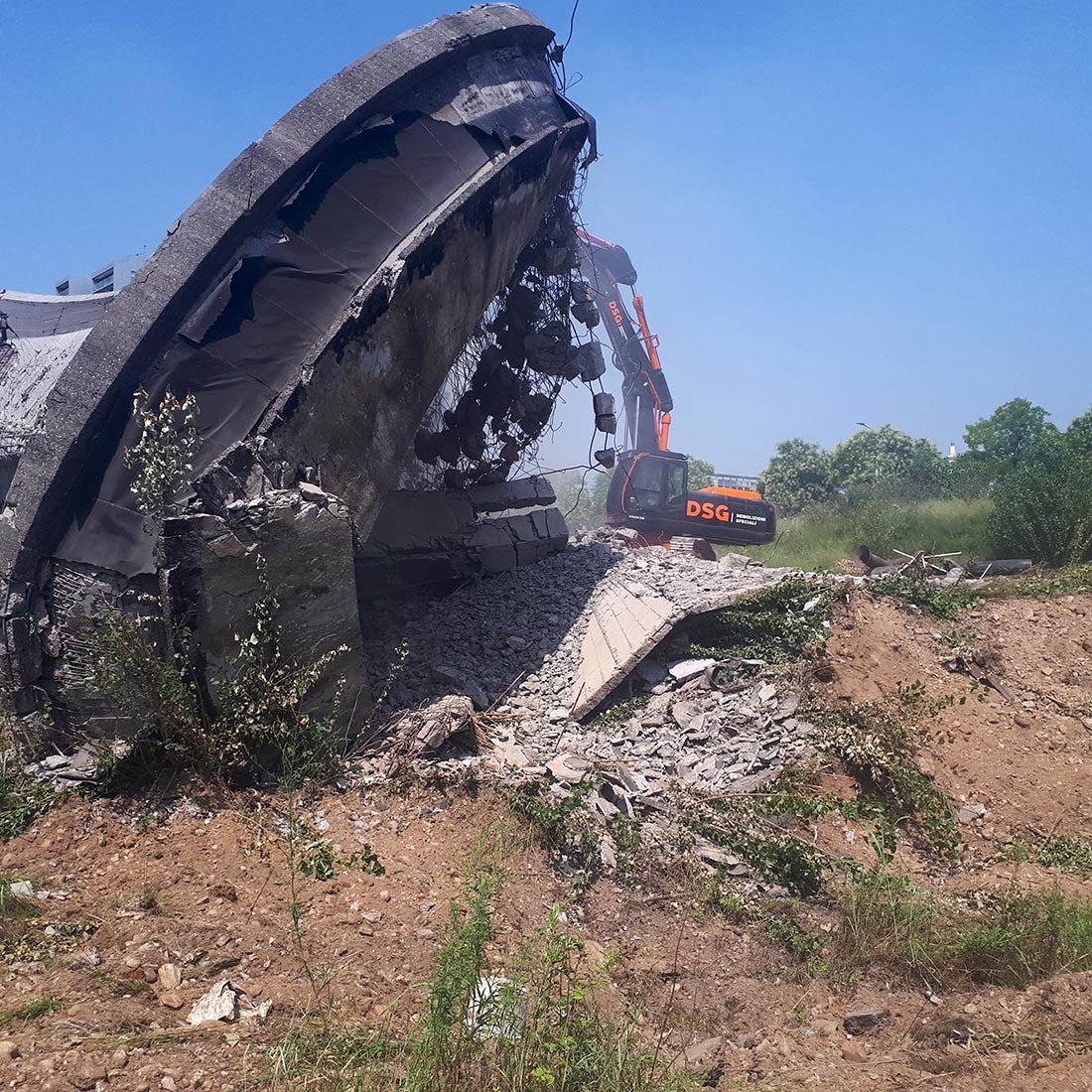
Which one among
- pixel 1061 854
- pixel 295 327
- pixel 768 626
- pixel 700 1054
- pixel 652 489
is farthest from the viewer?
pixel 652 489

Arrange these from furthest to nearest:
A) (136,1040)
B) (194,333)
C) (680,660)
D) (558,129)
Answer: (558,129) → (680,660) → (194,333) → (136,1040)

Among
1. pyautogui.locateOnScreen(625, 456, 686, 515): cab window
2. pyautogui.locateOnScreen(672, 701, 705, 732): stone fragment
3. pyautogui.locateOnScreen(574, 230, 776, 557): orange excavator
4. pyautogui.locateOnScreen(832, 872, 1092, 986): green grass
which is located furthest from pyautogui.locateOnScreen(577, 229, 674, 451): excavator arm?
pyautogui.locateOnScreen(832, 872, 1092, 986): green grass

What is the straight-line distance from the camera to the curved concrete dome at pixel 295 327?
15.2 feet

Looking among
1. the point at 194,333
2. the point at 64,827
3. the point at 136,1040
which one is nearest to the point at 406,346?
the point at 194,333

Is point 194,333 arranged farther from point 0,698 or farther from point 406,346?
point 0,698

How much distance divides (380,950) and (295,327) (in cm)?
384

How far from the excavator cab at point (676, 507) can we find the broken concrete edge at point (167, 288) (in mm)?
11102

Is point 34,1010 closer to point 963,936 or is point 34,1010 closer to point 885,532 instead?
point 963,936

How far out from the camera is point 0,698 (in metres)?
4.57

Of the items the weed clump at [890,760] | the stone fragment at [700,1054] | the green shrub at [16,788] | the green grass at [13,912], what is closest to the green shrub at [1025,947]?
the weed clump at [890,760]

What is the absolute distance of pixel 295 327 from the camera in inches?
209

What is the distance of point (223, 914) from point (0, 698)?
2.24 m

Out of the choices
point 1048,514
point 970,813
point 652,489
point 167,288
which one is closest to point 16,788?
point 167,288

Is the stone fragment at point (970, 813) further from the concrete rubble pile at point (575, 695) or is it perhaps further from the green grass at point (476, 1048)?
the green grass at point (476, 1048)
